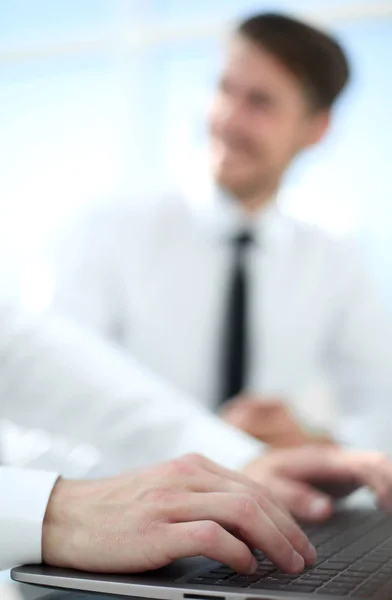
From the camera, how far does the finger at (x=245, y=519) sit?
1.78ft

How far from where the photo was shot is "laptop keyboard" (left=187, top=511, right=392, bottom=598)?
49 cm

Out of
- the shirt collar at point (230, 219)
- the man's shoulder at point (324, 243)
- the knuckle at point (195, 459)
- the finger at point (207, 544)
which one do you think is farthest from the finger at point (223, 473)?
the man's shoulder at point (324, 243)

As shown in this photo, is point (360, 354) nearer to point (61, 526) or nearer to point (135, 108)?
point (61, 526)

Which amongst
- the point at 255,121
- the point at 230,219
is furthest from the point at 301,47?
the point at 230,219

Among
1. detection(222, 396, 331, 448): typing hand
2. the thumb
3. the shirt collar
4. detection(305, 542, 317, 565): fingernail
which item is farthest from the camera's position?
the shirt collar

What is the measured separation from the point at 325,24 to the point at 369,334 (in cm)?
186

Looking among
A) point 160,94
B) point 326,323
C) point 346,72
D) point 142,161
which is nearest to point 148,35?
point 160,94

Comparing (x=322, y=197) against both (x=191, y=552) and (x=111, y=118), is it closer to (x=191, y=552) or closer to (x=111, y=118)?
(x=111, y=118)

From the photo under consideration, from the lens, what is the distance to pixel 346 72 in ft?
8.29

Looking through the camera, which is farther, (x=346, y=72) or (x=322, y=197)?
(x=322, y=197)

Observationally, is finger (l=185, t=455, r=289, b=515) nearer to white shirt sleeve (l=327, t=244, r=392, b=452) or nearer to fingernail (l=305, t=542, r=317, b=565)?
fingernail (l=305, t=542, r=317, b=565)

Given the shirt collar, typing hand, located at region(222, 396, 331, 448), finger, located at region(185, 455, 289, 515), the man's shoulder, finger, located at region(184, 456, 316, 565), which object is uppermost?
the shirt collar

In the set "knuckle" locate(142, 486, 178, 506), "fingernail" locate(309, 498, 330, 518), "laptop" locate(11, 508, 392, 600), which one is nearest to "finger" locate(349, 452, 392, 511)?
"fingernail" locate(309, 498, 330, 518)

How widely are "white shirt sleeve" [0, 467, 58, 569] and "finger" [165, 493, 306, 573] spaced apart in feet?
0.35
